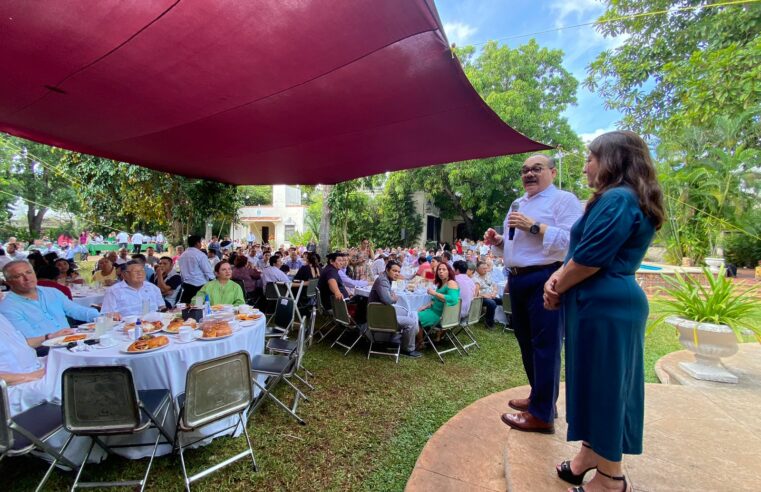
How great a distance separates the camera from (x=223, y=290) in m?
4.40

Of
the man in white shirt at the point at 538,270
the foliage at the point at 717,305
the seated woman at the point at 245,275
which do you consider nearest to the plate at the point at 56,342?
the man in white shirt at the point at 538,270

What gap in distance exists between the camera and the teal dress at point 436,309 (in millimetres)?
4965

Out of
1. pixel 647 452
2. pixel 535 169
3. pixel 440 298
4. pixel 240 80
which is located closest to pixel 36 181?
pixel 240 80

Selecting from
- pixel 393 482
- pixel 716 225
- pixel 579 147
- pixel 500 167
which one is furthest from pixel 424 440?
pixel 579 147

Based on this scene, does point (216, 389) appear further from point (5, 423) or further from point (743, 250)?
point (743, 250)

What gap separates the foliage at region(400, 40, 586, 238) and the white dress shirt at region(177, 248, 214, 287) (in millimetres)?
15403

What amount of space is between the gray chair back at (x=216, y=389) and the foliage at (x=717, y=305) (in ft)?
12.1

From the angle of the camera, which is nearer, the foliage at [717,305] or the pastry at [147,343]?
the pastry at [147,343]

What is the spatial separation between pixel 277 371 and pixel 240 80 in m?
2.60

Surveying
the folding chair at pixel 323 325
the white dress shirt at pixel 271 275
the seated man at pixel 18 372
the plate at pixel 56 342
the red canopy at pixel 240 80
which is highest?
the red canopy at pixel 240 80

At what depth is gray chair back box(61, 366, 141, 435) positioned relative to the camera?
212 cm

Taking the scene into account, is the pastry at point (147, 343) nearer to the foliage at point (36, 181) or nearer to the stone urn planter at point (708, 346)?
the stone urn planter at point (708, 346)

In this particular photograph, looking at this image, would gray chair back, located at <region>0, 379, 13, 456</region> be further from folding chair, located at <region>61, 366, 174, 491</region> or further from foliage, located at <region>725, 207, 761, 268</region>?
foliage, located at <region>725, 207, 761, 268</region>

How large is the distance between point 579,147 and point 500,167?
243 inches
